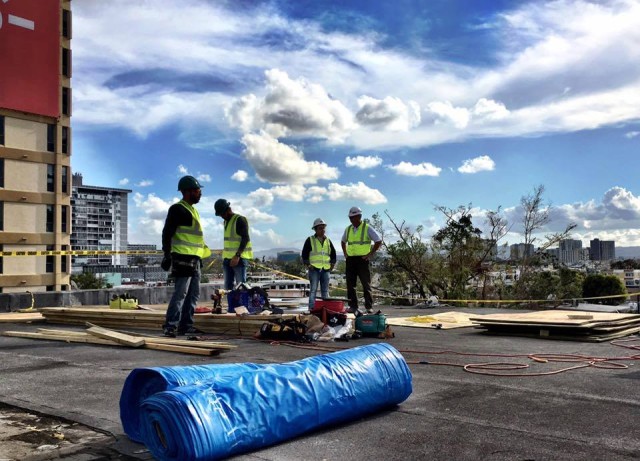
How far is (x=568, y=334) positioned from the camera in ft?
27.7

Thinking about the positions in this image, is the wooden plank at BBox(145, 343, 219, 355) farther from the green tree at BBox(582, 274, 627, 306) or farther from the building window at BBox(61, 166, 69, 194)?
the building window at BBox(61, 166, 69, 194)

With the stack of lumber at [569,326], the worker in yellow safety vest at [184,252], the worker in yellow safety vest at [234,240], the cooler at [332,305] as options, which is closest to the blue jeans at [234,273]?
the worker in yellow safety vest at [234,240]

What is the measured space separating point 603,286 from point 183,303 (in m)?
20.1

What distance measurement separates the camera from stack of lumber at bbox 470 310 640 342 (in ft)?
26.9

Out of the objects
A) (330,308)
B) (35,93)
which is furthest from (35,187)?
(330,308)

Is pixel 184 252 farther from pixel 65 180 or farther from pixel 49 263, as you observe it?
pixel 65 180

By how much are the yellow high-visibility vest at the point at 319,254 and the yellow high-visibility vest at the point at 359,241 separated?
1.78 ft

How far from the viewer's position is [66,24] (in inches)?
1670

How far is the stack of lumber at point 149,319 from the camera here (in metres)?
8.66

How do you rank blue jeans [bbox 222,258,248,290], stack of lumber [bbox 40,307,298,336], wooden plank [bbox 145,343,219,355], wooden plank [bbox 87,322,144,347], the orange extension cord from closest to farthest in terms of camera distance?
the orange extension cord
wooden plank [bbox 145,343,219,355]
wooden plank [bbox 87,322,144,347]
stack of lumber [bbox 40,307,298,336]
blue jeans [bbox 222,258,248,290]

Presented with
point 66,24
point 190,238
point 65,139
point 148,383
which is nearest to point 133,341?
point 190,238

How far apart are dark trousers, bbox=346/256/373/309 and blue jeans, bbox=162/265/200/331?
321 cm

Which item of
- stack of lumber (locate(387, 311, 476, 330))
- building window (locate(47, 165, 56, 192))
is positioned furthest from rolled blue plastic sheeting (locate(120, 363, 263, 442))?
building window (locate(47, 165, 56, 192))

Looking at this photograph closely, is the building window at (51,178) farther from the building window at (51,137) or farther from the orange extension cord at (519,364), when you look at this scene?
the orange extension cord at (519,364)
